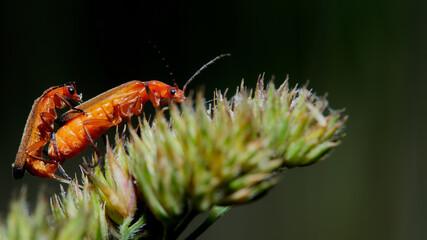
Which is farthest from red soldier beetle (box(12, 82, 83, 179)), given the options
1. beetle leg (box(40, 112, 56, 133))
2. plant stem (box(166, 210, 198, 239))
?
plant stem (box(166, 210, 198, 239))

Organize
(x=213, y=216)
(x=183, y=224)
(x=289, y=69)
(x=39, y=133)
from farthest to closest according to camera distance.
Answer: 1. (x=289, y=69)
2. (x=39, y=133)
3. (x=213, y=216)
4. (x=183, y=224)

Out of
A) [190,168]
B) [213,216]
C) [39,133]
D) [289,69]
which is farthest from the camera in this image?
[289,69]

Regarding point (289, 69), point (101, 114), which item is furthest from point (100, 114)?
point (289, 69)

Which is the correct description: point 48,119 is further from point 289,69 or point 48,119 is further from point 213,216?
point 289,69

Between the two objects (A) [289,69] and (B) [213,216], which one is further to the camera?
(A) [289,69]

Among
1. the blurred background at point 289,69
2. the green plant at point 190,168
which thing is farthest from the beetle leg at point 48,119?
the blurred background at point 289,69

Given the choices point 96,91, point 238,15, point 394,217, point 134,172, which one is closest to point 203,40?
A: point 238,15

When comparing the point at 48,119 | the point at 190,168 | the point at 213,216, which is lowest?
the point at 213,216
